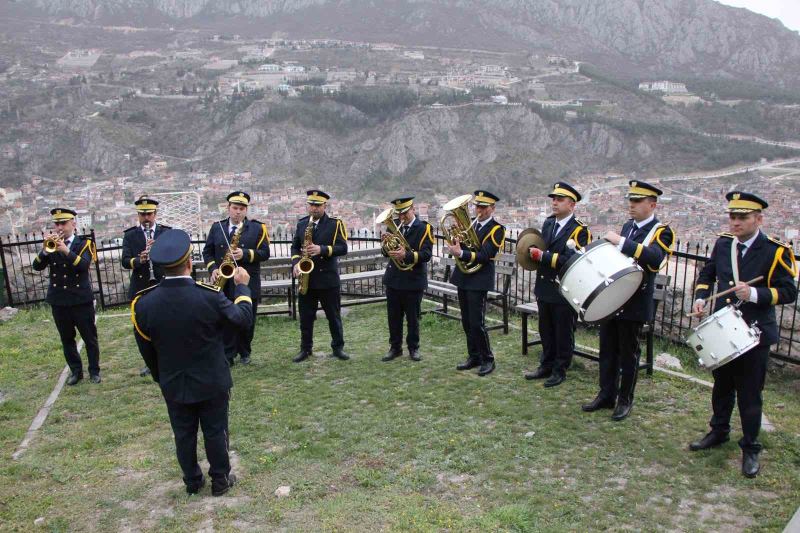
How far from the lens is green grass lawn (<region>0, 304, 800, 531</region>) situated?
14.2 feet

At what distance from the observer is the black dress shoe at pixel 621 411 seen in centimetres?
578

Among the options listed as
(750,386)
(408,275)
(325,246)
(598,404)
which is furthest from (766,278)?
(325,246)

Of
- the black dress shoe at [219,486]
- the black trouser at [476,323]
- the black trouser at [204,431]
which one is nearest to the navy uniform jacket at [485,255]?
the black trouser at [476,323]

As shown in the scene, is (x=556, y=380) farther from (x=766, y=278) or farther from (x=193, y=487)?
(x=193, y=487)

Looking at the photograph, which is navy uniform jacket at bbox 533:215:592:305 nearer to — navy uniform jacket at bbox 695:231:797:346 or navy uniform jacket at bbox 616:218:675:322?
navy uniform jacket at bbox 616:218:675:322

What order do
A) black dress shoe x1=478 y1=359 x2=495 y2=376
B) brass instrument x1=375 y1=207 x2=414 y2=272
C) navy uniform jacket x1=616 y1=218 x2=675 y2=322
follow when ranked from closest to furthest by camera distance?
navy uniform jacket x1=616 y1=218 x2=675 y2=322 → black dress shoe x1=478 y1=359 x2=495 y2=376 → brass instrument x1=375 y1=207 x2=414 y2=272

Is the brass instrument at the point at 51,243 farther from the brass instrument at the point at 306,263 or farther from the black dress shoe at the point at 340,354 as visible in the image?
the black dress shoe at the point at 340,354

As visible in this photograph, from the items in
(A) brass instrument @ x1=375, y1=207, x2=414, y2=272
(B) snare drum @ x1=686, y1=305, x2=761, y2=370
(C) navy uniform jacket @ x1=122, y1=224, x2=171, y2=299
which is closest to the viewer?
(B) snare drum @ x1=686, y1=305, x2=761, y2=370

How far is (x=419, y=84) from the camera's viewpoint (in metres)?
73.6

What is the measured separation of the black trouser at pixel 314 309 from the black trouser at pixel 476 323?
1.69 meters

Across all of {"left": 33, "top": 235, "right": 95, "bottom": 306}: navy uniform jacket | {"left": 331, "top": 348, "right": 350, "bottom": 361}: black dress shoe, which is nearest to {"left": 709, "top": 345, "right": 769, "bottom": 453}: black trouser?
{"left": 331, "top": 348, "right": 350, "bottom": 361}: black dress shoe

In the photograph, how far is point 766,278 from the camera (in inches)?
188

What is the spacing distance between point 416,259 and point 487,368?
4.94 feet

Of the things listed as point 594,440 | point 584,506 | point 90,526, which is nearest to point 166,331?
point 90,526
